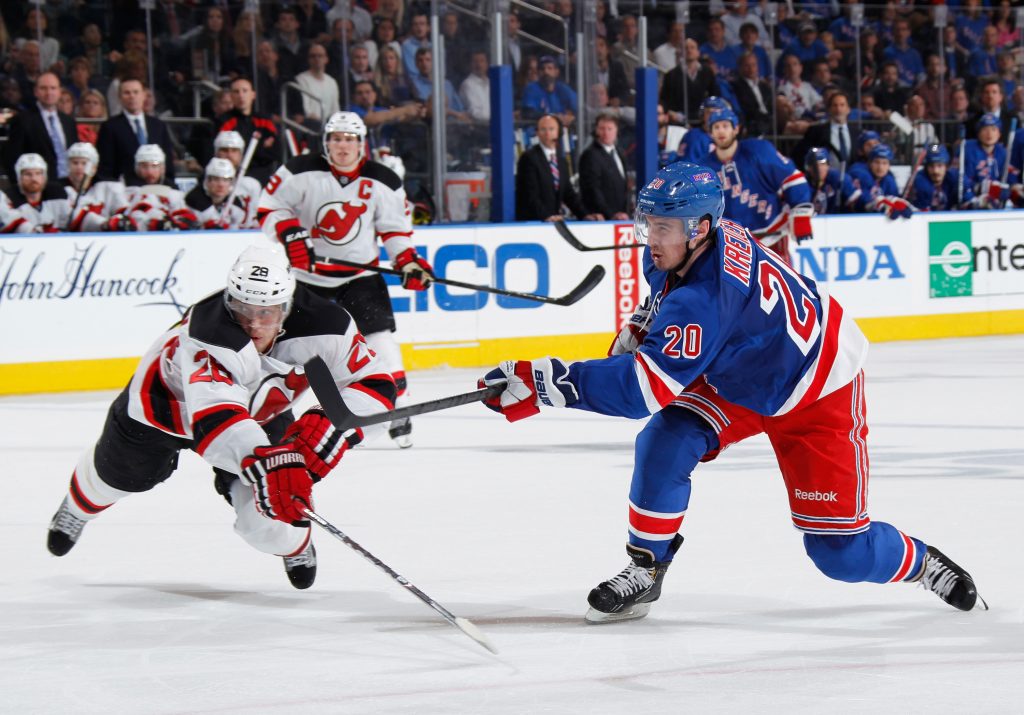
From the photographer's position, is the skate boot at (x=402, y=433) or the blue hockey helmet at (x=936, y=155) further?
the blue hockey helmet at (x=936, y=155)

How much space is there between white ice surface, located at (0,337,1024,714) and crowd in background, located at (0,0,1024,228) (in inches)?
116

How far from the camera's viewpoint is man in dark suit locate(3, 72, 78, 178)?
7.67 meters

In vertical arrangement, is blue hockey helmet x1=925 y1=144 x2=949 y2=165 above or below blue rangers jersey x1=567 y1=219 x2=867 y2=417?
above

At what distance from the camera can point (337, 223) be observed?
593 cm

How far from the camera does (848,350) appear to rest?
305cm

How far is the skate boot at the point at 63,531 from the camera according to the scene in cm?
379

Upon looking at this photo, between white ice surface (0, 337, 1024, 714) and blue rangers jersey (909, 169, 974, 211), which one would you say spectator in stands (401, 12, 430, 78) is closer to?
blue rangers jersey (909, 169, 974, 211)

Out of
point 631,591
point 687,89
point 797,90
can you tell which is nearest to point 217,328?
point 631,591

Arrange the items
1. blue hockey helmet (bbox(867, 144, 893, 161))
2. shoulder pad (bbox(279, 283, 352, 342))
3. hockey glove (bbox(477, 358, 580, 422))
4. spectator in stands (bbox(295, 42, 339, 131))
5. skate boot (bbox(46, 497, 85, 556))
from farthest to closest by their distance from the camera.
→ blue hockey helmet (bbox(867, 144, 893, 161)) → spectator in stands (bbox(295, 42, 339, 131)) → skate boot (bbox(46, 497, 85, 556)) → shoulder pad (bbox(279, 283, 352, 342)) → hockey glove (bbox(477, 358, 580, 422))

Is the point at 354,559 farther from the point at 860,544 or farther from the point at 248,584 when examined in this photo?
the point at 860,544

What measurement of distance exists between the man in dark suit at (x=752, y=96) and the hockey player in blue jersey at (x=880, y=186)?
67 cm

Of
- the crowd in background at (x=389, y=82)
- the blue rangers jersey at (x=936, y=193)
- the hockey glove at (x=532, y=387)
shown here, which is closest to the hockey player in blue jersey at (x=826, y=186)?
the crowd in background at (x=389, y=82)

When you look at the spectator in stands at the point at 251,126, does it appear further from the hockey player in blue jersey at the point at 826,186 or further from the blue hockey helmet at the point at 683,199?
the blue hockey helmet at the point at 683,199

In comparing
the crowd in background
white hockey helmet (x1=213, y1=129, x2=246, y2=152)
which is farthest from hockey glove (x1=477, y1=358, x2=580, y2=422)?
white hockey helmet (x1=213, y1=129, x2=246, y2=152)
